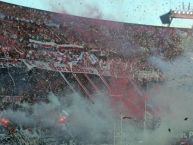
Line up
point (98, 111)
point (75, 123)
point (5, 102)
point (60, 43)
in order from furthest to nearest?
point (60, 43) < point (98, 111) < point (75, 123) < point (5, 102)

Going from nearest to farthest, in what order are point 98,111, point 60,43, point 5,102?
1. point 5,102
2. point 98,111
3. point 60,43

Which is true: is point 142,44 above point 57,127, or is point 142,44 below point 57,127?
above

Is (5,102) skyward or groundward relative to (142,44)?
groundward

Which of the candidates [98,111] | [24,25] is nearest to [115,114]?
[98,111]

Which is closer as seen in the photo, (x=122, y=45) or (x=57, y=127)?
(x=57, y=127)

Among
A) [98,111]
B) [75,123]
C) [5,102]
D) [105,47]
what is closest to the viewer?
[5,102]

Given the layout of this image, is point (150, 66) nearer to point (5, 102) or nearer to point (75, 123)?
point (75, 123)

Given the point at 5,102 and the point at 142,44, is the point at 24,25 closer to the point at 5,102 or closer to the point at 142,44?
the point at 5,102

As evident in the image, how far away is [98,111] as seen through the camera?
85.2 feet

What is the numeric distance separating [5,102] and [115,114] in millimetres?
6337

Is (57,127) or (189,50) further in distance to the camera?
(189,50)

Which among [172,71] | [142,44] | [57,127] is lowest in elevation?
[57,127]

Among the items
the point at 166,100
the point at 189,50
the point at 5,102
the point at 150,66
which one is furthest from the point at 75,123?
the point at 189,50

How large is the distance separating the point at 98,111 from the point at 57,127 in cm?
356
